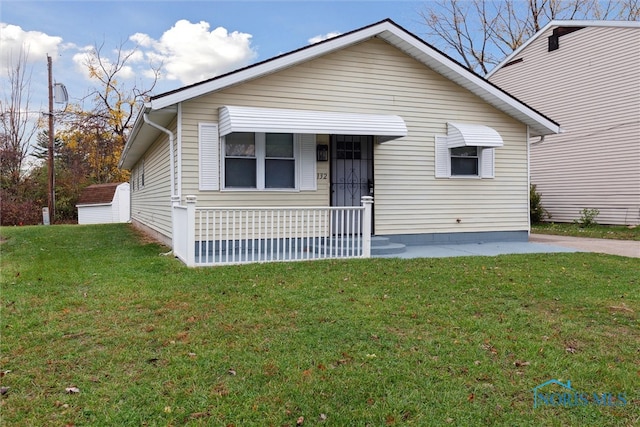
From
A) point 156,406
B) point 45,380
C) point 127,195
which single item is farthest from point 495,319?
point 127,195

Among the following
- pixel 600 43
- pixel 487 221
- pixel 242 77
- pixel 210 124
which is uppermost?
pixel 600 43

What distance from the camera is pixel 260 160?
834 cm

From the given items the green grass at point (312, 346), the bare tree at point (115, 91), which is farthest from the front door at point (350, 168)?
the bare tree at point (115, 91)

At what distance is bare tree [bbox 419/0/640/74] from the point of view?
77.8ft

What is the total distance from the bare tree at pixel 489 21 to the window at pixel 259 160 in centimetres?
2164

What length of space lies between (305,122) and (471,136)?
366 cm

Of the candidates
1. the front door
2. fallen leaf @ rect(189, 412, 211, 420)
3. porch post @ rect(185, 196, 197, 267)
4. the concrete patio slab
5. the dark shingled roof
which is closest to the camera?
fallen leaf @ rect(189, 412, 211, 420)

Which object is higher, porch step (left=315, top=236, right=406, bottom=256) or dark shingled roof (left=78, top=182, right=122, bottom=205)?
dark shingled roof (left=78, top=182, right=122, bottom=205)

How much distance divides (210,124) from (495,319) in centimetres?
585

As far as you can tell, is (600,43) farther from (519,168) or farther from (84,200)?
(84,200)

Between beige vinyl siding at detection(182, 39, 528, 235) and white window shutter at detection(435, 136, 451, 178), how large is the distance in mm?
122

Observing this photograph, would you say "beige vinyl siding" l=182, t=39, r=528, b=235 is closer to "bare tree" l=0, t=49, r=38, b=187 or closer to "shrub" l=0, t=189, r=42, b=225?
"shrub" l=0, t=189, r=42, b=225

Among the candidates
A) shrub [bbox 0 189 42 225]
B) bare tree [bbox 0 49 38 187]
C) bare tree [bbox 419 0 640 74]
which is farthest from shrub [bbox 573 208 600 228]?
bare tree [bbox 0 49 38 187]

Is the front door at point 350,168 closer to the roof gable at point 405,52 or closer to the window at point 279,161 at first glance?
Result: the window at point 279,161
